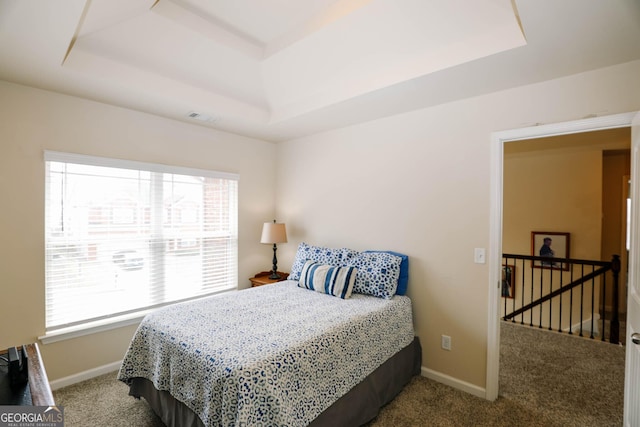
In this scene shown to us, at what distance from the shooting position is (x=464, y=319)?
256cm

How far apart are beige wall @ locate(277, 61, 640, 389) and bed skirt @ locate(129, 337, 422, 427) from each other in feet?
1.40

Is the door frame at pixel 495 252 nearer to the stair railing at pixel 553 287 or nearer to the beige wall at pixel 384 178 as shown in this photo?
the beige wall at pixel 384 178

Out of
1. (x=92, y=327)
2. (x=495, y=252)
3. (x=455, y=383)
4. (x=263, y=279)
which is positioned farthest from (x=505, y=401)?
(x=92, y=327)

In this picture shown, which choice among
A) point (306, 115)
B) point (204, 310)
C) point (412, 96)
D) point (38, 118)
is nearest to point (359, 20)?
point (412, 96)

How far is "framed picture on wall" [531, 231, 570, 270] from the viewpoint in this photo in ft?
14.7

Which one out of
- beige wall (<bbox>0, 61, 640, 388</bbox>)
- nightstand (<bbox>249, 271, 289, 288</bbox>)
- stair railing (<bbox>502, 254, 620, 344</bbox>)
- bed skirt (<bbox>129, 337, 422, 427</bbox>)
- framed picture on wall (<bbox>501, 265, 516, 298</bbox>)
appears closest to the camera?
bed skirt (<bbox>129, 337, 422, 427</bbox>)

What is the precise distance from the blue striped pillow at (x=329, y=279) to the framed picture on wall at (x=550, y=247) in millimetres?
3447

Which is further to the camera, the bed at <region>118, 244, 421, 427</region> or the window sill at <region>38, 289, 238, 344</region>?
the window sill at <region>38, 289, 238, 344</region>

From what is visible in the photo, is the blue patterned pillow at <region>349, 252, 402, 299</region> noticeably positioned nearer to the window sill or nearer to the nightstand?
the nightstand

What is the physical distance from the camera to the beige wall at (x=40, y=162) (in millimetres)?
2275

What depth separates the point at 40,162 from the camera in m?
2.39

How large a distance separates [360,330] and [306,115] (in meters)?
2.02

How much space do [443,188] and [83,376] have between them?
349 centimetres

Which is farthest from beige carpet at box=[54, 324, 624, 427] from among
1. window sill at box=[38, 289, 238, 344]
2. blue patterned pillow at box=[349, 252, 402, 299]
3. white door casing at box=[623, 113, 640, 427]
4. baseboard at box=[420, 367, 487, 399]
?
blue patterned pillow at box=[349, 252, 402, 299]
